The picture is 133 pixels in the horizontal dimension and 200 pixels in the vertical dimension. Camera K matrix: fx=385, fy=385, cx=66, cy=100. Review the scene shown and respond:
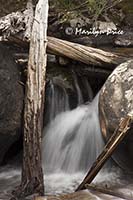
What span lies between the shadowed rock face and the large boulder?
1230 mm

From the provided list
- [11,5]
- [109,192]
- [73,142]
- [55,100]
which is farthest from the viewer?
[11,5]

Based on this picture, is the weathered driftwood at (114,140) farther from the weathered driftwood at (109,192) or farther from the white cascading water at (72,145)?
the white cascading water at (72,145)

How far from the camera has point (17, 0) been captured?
8.55 meters

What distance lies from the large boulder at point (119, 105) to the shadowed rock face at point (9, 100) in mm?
1230

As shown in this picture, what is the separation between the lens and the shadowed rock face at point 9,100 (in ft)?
17.1

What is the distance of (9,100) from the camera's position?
5254 millimetres

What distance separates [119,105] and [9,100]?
1.55 m

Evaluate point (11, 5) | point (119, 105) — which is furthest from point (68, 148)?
point (11, 5)

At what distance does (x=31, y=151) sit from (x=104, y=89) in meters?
1.21

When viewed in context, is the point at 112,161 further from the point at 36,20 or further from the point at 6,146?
the point at 36,20

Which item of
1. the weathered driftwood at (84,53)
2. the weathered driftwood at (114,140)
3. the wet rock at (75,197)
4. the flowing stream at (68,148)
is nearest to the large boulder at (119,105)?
the weathered driftwood at (114,140)

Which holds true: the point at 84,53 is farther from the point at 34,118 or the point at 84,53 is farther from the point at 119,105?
the point at 34,118

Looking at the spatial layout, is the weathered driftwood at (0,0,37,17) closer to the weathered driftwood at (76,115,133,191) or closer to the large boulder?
the large boulder

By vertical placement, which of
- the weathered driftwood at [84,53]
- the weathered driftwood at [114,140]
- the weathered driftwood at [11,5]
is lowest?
the weathered driftwood at [114,140]
